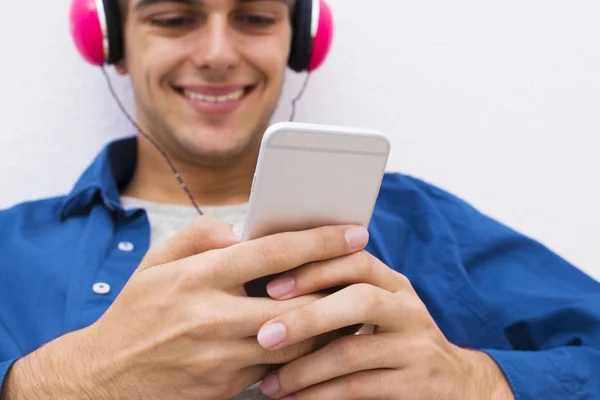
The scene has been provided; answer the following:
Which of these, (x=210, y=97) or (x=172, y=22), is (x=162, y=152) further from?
(x=172, y=22)

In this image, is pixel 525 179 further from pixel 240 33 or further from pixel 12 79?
pixel 12 79

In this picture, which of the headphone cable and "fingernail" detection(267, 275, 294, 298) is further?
the headphone cable

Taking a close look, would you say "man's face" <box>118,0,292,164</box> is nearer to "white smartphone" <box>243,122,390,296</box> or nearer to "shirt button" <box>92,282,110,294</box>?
"shirt button" <box>92,282,110,294</box>

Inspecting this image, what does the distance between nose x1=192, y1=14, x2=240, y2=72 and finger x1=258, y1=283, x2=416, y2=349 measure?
0.60 meters

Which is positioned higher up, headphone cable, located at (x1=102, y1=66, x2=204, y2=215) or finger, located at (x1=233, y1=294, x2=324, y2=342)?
finger, located at (x1=233, y1=294, x2=324, y2=342)

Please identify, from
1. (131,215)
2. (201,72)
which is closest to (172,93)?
(201,72)

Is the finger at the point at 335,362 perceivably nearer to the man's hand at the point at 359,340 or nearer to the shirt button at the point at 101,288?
the man's hand at the point at 359,340

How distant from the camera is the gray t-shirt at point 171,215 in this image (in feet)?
3.78

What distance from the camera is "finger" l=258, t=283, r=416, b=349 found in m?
0.62

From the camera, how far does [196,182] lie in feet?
4.21

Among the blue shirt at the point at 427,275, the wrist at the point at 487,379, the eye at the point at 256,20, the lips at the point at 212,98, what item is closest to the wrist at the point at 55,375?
the blue shirt at the point at 427,275

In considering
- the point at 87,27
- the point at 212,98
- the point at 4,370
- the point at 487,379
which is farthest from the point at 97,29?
the point at 487,379

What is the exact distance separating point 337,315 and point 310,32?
0.69 metres

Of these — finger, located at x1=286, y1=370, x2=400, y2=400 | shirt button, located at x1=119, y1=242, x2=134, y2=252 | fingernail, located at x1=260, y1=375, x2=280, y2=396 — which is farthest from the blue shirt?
fingernail, located at x1=260, y1=375, x2=280, y2=396
